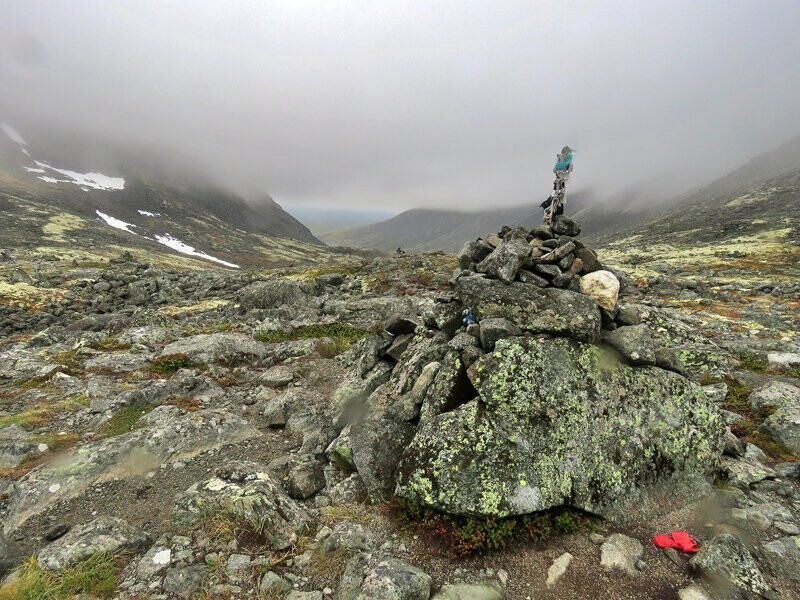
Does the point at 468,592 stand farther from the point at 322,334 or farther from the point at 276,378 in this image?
the point at 322,334

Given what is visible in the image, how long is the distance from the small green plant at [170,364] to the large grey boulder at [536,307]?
1596cm

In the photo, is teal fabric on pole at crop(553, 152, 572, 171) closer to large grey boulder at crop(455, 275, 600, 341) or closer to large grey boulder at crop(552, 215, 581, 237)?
large grey boulder at crop(552, 215, 581, 237)

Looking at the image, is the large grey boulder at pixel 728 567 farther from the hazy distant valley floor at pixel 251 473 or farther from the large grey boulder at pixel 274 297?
the large grey boulder at pixel 274 297

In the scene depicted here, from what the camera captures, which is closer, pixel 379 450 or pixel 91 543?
pixel 91 543

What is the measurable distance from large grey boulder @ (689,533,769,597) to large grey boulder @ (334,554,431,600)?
5300mm

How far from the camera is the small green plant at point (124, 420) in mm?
Result: 14093

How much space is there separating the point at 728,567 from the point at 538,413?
4.25 meters

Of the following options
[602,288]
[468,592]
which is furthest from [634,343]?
[468,592]

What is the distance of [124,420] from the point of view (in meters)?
14.9

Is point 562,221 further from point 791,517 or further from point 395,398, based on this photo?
point 791,517

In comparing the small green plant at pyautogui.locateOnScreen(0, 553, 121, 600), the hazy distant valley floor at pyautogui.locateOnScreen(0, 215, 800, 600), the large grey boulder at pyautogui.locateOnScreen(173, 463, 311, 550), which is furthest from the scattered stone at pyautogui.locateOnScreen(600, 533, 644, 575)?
the small green plant at pyautogui.locateOnScreen(0, 553, 121, 600)

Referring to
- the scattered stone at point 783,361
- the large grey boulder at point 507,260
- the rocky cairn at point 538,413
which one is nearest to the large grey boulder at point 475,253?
the large grey boulder at point 507,260

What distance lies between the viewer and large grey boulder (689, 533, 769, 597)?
23.6ft

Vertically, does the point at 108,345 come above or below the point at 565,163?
below
